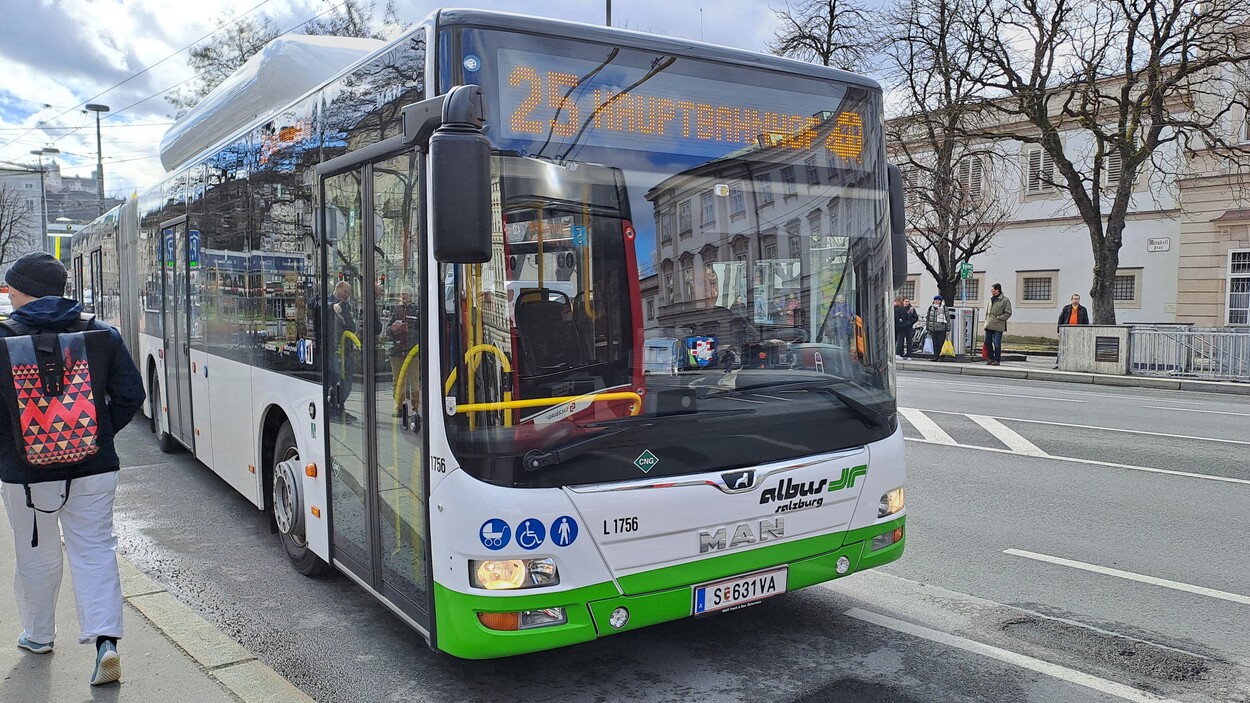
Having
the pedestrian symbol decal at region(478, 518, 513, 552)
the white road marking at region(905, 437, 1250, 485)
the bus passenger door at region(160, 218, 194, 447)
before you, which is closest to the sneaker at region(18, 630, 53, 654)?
the pedestrian symbol decal at region(478, 518, 513, 552)

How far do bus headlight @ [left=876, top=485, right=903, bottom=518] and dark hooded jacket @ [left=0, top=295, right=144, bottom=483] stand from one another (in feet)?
11.7

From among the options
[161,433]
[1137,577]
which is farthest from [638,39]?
[161,433]

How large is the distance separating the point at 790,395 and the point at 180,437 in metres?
7.07

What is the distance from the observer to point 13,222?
232ft

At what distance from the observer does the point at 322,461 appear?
203 inches

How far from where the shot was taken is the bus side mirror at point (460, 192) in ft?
11.2

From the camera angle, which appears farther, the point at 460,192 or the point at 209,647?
the point at 209,647

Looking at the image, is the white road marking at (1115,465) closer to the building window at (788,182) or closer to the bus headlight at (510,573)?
the building window at (788,182)

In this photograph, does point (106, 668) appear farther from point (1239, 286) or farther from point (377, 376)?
point (1239, 286)

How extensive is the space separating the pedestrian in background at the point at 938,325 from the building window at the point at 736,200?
22.7 meters

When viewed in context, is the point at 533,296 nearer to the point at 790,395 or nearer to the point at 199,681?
the point at 790,395

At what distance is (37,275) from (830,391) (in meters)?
3.61

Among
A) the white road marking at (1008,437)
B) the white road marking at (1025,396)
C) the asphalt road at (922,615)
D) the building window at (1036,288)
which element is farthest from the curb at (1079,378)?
the building window at (1036,288)

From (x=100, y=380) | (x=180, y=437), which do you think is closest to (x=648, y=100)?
(x=100, y=380)
